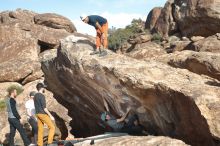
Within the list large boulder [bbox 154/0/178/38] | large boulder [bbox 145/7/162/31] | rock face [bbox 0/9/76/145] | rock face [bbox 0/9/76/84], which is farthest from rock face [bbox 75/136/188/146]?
large boulder [bbox 145/7/162/31]

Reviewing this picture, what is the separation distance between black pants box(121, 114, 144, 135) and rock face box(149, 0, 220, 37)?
18.1 m

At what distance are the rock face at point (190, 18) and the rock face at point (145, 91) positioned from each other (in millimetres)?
15802

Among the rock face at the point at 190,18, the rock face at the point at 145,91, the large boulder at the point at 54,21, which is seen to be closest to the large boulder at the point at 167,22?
the rock face at the point at 190,18

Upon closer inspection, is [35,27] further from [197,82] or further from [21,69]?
[197,82]

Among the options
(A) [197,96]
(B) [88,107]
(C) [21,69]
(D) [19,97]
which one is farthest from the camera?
(C) [21,69]

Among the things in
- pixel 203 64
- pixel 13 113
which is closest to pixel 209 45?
pixel 203 64

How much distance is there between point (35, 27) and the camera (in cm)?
3328

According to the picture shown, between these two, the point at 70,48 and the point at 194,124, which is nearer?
the point at 194,124

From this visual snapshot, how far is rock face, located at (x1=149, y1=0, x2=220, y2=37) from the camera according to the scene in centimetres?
3025

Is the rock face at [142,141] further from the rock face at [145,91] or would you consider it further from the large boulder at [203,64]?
the large boulder at [203,64]

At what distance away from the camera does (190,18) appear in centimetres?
3256

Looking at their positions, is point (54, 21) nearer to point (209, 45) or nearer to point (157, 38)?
point (157, 38)

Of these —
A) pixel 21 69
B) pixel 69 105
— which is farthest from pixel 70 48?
pixel 21 69

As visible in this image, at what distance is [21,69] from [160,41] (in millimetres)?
12765
